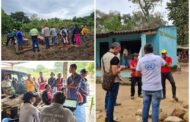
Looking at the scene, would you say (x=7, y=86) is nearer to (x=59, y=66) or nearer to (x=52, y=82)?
(x=52, y=82)

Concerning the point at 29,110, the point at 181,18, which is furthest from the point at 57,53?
the point at 181,18

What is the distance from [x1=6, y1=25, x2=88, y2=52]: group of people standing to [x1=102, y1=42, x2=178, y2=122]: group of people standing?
43 cm

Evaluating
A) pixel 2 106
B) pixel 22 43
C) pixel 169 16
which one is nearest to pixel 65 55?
pixel 22 43

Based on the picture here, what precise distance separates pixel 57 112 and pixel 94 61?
2.21 feet

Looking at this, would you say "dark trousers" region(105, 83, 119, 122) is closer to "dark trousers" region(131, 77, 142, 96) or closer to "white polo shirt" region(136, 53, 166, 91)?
"dark trousers" region(131, 77, 142, 96)

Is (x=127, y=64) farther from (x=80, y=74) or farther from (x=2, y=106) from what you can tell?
(x=2, y=106)

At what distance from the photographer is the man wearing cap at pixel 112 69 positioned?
12.2 feet

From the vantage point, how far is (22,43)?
14.0 feet

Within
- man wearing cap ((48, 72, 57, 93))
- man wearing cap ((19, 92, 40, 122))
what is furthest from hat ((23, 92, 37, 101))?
man wearing cap ((48, 72, 57, 93))

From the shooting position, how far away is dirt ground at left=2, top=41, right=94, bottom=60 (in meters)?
4.07

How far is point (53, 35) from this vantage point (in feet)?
13.8

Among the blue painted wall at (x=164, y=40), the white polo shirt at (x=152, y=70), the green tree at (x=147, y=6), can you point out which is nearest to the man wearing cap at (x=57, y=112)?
the white polo shirt at (x=152, y=70)

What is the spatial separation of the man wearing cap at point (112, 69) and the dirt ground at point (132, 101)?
0.10m

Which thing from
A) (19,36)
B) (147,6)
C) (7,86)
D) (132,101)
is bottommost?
(132,101)
